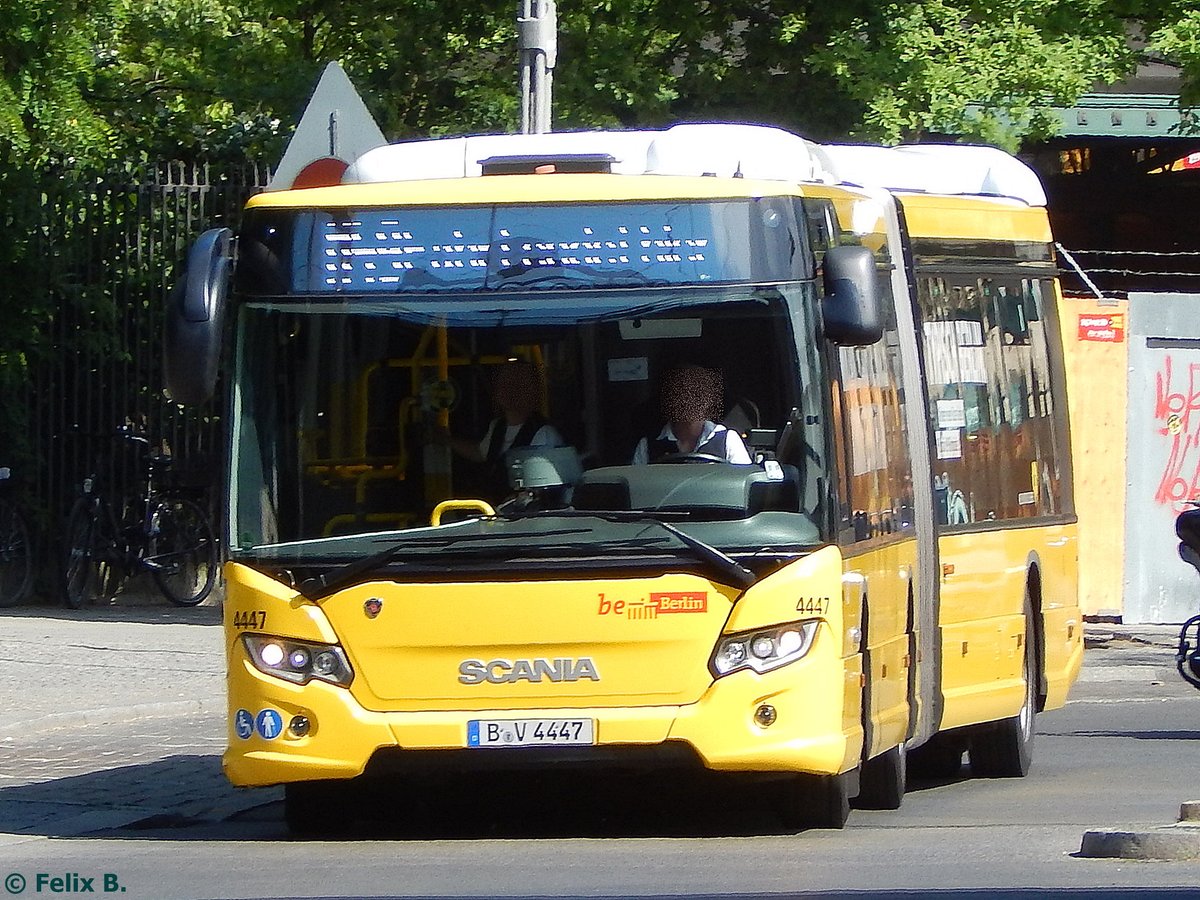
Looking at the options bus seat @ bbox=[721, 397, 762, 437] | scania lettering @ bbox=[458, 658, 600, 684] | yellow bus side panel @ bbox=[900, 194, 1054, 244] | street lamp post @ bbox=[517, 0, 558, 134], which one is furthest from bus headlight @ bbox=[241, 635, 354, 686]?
street lamp post @ bbox=[517, 0, 558, 134]

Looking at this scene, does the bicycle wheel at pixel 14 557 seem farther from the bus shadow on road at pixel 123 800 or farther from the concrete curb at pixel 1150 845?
the concrete curb at pixel 1150 845

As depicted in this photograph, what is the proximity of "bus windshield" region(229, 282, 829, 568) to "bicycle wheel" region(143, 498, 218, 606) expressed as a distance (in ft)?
37.2

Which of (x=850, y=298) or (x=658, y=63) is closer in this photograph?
(x=850, y=298)

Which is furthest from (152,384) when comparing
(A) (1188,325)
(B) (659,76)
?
(A) (1188,325)

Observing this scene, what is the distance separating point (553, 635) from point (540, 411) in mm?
819

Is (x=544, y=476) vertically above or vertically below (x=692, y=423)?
below

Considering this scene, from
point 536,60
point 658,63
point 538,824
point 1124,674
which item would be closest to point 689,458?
point 538,824

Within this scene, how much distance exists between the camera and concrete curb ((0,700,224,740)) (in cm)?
1315

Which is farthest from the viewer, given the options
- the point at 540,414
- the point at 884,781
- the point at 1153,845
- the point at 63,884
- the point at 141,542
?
the point at 141,542

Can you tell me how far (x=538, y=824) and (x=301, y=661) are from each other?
1.55 m

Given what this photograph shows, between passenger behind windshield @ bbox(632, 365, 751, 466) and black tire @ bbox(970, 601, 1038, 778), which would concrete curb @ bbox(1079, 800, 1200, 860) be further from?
black tire @ bbox(970, 601, 1038, 778)

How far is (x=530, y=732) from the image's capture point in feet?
29.2

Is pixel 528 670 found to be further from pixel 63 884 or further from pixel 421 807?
pixel 421 807

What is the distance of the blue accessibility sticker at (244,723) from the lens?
29.8 feet
